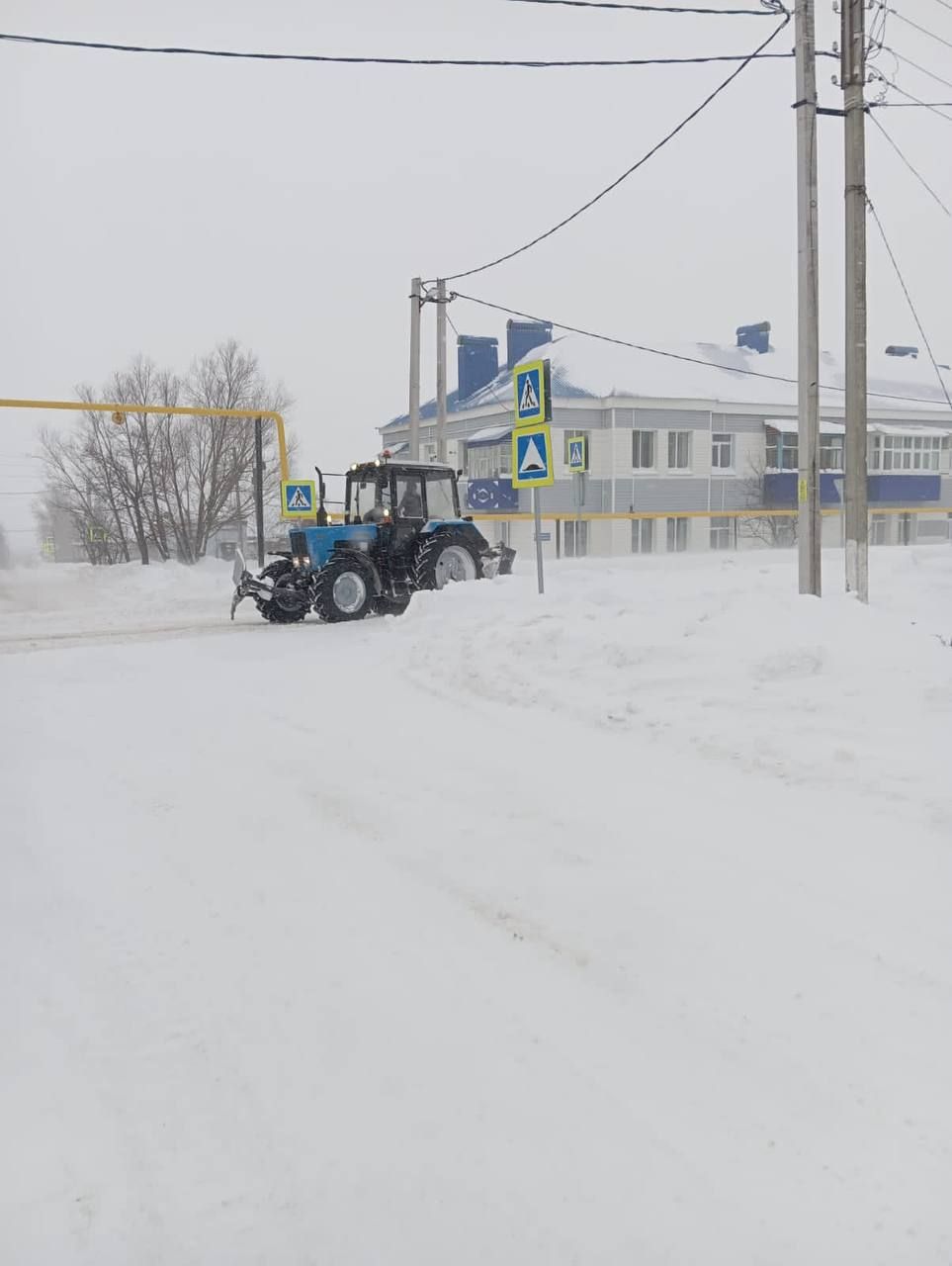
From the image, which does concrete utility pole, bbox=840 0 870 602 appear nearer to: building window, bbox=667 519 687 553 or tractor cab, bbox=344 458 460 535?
tractor cab, bbox=344 458 460 535

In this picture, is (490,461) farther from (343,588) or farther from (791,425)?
(343,588)

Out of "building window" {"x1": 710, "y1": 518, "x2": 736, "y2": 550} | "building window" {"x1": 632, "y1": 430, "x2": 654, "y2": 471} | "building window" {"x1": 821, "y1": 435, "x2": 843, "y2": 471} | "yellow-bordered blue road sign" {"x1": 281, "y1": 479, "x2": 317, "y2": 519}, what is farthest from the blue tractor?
"building window" {"x1": 821, "y1": 435, "x2": 843, "y2": 471}

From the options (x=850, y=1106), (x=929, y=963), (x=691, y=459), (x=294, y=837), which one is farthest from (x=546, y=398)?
(x=691, y=459)

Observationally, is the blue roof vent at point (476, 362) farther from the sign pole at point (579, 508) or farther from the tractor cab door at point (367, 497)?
the tractor cab door at point (367, 497)

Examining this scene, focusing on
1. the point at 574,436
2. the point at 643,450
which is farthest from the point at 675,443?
the point at 574,436

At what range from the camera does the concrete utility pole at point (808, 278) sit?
10.6 metres

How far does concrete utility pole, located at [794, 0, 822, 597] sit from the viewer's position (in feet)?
34.9

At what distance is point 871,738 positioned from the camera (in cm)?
568

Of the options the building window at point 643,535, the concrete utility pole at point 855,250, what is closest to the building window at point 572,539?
Answer: the building window at point 643,535

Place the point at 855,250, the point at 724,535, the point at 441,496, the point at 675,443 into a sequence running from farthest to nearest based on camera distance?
the point at 724,535
the point at 675,443
the point at 441,496
the point at 855,250

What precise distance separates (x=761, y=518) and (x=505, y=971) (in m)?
38.7

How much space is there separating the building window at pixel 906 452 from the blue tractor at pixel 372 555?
31.5 meters

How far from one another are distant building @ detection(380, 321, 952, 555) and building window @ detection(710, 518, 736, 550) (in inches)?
1.5

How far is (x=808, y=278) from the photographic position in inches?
421
